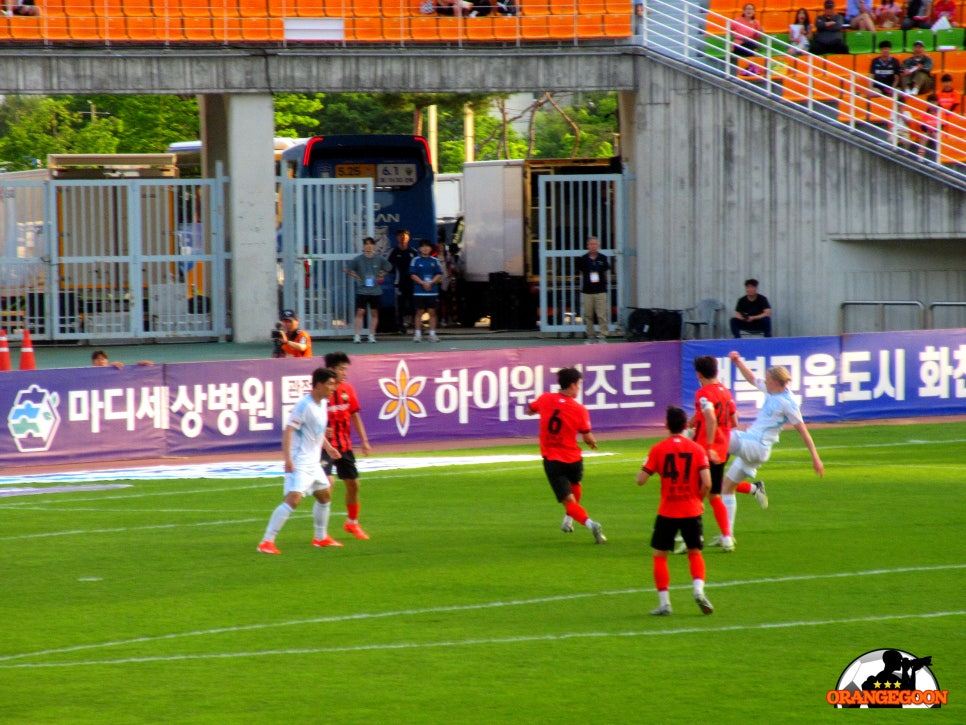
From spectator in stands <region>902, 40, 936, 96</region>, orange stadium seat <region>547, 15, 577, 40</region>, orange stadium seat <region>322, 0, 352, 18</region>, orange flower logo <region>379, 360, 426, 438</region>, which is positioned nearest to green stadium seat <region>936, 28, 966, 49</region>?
spectator in stands <region>902, 40, 936, 96</region>

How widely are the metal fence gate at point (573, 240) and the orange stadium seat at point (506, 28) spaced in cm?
289

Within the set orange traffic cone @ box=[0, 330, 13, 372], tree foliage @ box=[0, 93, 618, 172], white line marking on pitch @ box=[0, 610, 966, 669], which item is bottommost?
white line marking on pitch @ box=[0, 610, 966, 669]

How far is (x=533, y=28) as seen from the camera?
28016 mm

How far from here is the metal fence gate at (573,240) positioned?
2870cm

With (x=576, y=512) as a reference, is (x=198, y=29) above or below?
above

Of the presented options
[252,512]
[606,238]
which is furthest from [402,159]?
[252,512]

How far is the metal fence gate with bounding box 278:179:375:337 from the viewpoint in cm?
2814

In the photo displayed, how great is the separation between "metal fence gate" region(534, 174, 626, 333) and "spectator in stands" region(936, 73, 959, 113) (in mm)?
6475

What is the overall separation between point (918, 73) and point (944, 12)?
329 cm

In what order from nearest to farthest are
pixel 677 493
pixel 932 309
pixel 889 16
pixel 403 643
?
pixel 403 643 → pixel 677 493 → pixel 932 309 → pixel 889 16

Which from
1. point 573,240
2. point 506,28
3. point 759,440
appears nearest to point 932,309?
point 573,240

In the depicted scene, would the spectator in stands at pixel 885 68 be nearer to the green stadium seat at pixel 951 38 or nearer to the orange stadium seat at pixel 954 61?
the orange stadium seat at pixel 954 61

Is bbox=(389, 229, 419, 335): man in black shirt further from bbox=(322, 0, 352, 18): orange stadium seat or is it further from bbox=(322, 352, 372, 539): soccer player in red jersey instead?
bbox=(322, 352, 372, 539): soccer player in red jersey

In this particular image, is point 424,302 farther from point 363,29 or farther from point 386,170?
point 363,29
